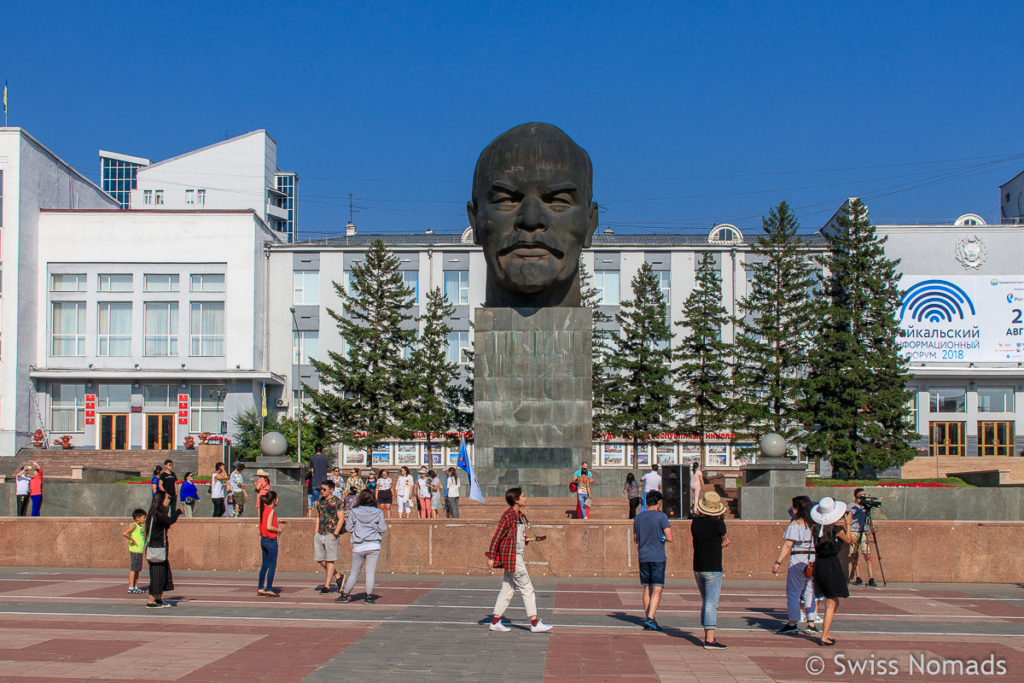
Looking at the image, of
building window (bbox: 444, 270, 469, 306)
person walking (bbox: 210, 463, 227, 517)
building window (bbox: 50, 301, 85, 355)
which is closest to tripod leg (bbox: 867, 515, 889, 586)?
person walking (bbox: 210, 463, 227, 517)

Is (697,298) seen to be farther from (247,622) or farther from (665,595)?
(247,622)

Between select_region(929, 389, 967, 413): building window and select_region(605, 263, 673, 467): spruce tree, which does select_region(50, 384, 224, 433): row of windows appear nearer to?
select_region(605, 263, 673, 467): spruce tree

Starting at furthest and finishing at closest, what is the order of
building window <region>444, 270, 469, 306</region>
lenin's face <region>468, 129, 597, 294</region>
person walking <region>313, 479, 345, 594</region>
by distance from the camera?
building window <region>444, 270, 469, 306</region>
lenin's face <region>468, 129, 597, 294</region>
person walking <region>313, 479, 345, 594</region>

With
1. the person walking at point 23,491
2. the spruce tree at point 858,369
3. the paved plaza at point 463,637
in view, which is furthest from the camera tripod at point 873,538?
the spruce tree at point 858,369

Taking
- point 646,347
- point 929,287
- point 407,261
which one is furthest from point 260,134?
point 929,287

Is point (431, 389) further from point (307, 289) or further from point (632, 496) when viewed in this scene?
point (632, 496)

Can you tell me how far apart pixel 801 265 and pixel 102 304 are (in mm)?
33885

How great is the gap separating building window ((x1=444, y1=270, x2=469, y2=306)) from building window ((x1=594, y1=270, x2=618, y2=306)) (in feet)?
22.8

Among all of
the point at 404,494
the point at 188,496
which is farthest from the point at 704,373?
the point at 188,496

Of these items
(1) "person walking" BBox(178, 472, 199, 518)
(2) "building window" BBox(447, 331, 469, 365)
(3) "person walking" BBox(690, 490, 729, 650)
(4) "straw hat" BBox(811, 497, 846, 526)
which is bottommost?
(1) "person walking" BBox(178, 472, 199, 518)

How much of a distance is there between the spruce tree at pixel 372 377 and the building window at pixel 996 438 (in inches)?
1211

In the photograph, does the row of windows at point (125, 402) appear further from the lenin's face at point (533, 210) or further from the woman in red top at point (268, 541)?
the woman in red top at point (268, 541)

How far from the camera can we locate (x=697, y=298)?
145ft

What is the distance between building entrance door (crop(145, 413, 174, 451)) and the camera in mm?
50969
